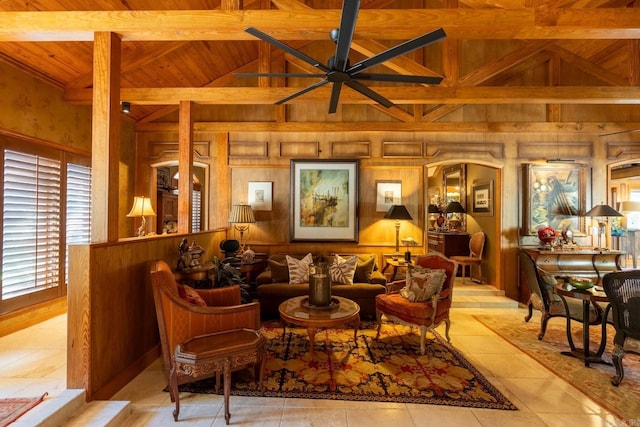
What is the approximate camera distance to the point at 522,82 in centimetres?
526

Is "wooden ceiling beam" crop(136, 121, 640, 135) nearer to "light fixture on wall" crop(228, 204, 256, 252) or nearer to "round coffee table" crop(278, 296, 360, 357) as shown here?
"light fixture on wall" crop(228, 204, 256, 252)

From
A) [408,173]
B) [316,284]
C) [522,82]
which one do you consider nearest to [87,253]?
[316,284]

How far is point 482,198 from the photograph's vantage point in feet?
19.9

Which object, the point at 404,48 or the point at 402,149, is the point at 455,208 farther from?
the point at 404,48

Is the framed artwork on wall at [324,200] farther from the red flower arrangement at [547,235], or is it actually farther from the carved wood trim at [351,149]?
the red flower arrangement at [547,235]

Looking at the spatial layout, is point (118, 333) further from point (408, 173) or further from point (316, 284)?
point (408, 173)

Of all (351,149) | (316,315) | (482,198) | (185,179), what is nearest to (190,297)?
(316,315)

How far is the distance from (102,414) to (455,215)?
7450 millimetres

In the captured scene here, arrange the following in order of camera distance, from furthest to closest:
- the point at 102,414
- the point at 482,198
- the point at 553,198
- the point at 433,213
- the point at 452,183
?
the point at 433,213 < the point at 452,183 < the point at 482,198 < the point at 553,198 < the point at 102,414

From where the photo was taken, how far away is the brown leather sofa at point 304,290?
4027 millimetres

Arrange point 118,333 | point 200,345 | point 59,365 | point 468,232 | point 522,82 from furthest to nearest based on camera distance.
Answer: point 468,232
point 522,82
point 59,365
point 118,333
point 200,345

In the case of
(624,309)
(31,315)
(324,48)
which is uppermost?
(324,48)

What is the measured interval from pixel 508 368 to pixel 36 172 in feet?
19.4

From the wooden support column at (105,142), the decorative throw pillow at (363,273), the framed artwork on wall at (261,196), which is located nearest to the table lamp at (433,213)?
the decorative throw pillow at (363,273)
